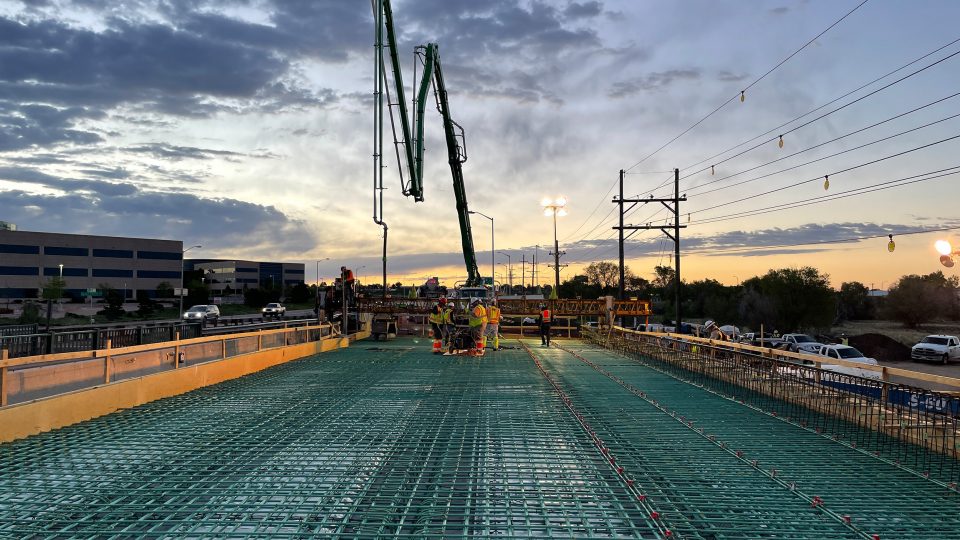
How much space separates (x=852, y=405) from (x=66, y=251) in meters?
111

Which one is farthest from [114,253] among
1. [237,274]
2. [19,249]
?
[237,274]

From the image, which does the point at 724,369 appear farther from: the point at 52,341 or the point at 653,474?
the point at 52,341

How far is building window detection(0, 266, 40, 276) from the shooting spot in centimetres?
9338

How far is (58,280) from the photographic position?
72.1 metres

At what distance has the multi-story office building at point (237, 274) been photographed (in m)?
153

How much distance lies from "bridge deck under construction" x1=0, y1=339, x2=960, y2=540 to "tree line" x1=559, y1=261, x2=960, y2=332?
210 feet

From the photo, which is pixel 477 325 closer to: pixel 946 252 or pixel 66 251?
pixel 946 252

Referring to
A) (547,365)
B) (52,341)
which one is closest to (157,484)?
(52,341)

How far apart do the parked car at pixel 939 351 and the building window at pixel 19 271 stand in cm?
10388

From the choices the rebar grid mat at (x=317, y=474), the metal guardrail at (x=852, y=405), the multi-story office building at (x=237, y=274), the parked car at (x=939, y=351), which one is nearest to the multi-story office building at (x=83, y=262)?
the multi-story office building at (x=237, y=274)

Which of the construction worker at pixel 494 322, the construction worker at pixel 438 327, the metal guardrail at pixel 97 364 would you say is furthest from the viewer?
the construction worker at pixel 494 322

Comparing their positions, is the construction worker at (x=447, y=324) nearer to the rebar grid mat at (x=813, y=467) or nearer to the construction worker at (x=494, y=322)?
the construction worker at (x=494, y=322)

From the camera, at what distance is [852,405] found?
1158 cm

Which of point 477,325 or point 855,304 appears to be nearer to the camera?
point 477,325
